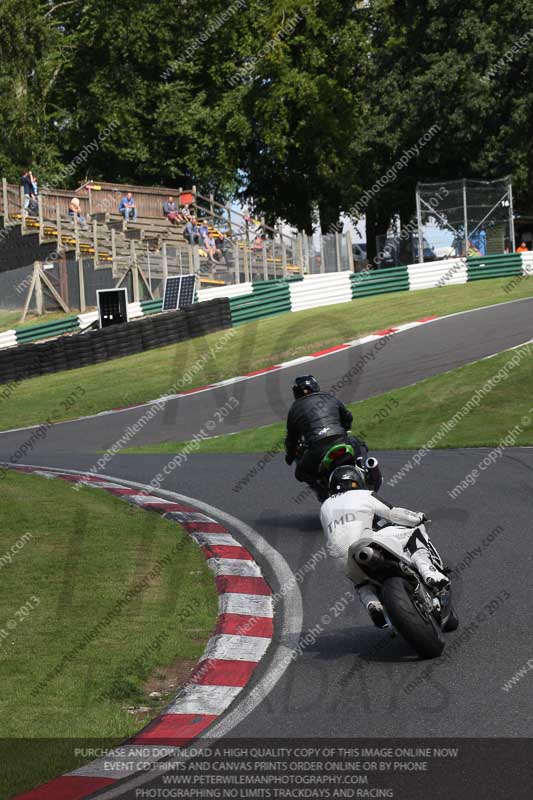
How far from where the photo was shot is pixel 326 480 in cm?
1063

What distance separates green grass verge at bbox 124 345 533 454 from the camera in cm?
1688

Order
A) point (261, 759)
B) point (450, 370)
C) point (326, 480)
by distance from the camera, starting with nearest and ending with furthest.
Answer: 1. point (261, 759)
2. point (326, 480)
3. point (450, 370)

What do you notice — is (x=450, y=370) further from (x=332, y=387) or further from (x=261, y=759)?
(x=261, y=759)

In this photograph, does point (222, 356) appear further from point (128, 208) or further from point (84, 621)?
point (84, 621)

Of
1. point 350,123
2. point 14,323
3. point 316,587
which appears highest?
point 350,123

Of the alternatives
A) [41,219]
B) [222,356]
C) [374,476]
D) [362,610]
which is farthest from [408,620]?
[41,219]

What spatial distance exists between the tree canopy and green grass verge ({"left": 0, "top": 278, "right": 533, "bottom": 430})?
14.4 metres

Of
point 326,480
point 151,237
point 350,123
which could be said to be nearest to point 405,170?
point 350,123

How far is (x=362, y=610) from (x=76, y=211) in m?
29.7

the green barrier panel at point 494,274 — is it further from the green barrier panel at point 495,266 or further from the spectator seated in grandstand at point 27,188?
the spectator seated in grandstand at point 27,188

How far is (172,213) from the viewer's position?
3925cm

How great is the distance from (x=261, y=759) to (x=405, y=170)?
147ft

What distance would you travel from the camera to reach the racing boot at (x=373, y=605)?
666cm

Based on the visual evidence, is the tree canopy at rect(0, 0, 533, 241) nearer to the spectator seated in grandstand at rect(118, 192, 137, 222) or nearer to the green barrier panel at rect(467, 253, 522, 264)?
the spectator seated in grandstand at rect(118, 192, 137, 222)
